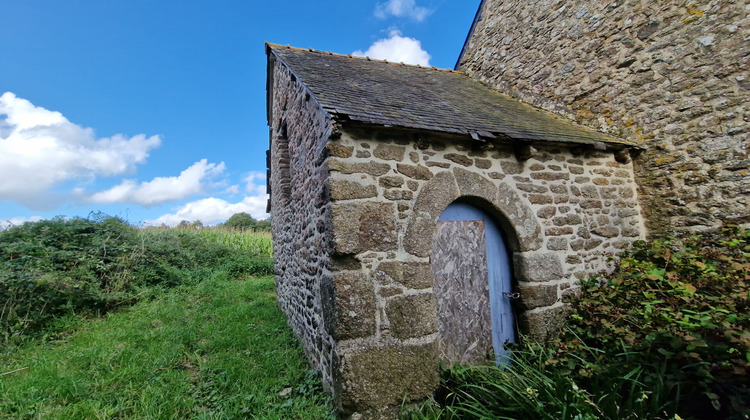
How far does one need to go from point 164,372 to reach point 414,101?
447 centimetres

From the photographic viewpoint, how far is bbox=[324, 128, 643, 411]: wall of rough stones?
122 inches

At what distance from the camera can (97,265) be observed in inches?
286

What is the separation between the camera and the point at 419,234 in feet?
11.4

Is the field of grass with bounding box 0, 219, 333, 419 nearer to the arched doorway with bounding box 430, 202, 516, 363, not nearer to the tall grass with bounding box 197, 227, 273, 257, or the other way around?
the arched doorway with bounding box 430, 202, 516, 363

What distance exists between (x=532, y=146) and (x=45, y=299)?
8.00 m

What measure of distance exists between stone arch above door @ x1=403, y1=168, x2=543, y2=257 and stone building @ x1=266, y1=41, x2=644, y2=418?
14mm

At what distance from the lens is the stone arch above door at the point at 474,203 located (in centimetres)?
347

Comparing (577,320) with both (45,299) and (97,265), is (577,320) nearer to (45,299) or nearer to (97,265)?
(45,299)

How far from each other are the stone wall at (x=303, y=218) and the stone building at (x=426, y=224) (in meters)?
0.04

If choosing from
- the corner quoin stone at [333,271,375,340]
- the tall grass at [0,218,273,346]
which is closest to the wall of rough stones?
the corner quoin stone at [333,271,375,340]

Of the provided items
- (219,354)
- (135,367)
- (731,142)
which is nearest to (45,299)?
(135,367)

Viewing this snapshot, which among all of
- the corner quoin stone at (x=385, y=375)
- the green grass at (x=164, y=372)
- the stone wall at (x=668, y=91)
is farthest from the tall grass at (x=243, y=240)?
the stone wall at (x=668, y=91)

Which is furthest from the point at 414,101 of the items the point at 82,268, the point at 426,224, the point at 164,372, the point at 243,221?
the point at 243,221

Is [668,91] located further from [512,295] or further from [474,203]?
[512,295]
